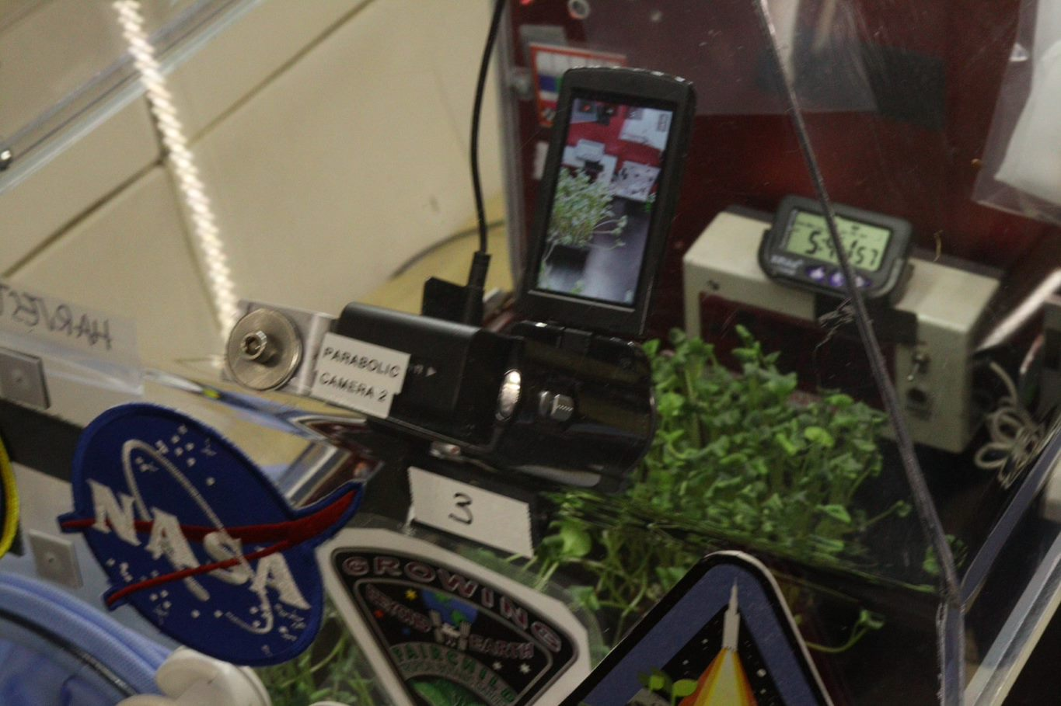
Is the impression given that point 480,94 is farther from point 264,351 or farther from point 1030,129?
point 1030,129

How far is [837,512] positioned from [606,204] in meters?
0.24

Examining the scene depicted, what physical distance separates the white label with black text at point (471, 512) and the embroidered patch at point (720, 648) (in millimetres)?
92

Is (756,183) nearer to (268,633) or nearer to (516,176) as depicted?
(516,176)

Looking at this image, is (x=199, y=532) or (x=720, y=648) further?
(x=199, y=532)

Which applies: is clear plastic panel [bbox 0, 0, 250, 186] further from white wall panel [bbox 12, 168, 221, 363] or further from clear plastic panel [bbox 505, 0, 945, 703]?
clear plastic panel [bbox 505, 0, 945, 703]

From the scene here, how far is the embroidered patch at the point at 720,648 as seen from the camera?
25.6 inches

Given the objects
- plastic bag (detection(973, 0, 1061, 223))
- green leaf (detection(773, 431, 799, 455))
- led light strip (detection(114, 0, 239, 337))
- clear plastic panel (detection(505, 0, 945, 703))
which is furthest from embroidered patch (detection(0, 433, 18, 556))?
plastic bag (detection(973, 0, 1061, 223))

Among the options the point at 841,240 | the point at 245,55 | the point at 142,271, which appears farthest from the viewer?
the point at 245,55

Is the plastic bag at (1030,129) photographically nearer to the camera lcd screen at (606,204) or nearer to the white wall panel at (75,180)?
the camera lcd screen at (606,204)

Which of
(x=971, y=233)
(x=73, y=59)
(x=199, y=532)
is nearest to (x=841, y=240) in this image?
(x=971, y=233)

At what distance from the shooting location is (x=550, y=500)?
0.68m

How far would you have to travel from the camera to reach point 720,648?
0.67 m

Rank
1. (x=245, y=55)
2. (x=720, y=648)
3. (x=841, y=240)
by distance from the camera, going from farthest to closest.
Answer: (x=245, y=55), (x=841, y=240), (x=720, y=648)

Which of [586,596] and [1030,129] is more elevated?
[1030,129]
